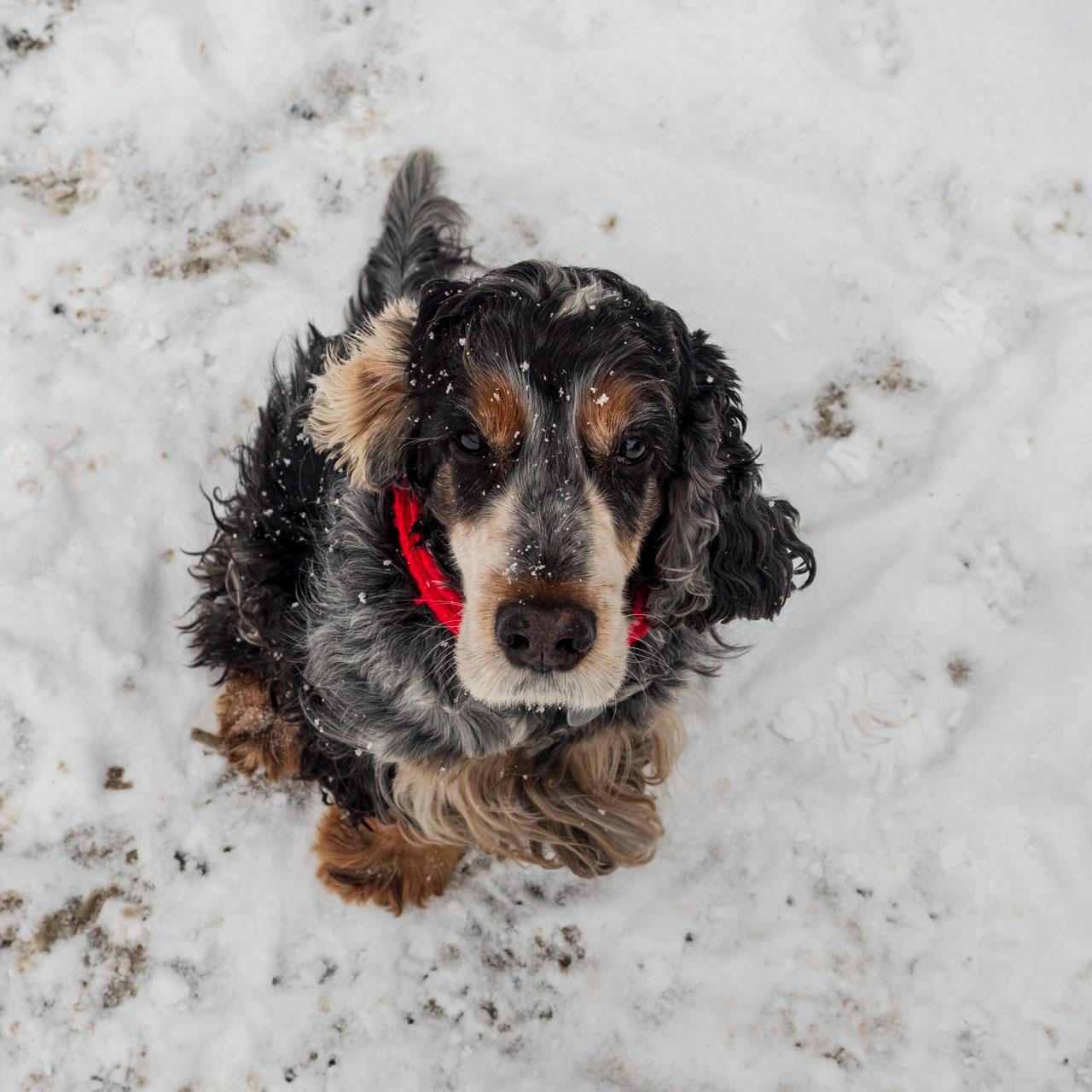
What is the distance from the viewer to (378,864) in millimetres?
4574

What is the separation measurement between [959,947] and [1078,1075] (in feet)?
2.46

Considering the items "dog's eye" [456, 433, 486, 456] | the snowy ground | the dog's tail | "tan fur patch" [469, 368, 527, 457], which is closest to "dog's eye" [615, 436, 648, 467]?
"tan fur patch" [469, 368, 527, 457]

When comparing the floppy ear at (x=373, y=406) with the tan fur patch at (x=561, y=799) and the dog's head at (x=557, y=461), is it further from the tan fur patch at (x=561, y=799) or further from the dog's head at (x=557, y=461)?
the tan fur patch at (x=561, y=799)

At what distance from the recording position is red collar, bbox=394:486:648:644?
→ 125 inches

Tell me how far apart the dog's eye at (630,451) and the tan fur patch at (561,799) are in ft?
4.11

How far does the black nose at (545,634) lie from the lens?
106 inches

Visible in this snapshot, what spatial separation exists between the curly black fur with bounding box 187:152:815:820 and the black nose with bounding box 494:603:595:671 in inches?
13.9

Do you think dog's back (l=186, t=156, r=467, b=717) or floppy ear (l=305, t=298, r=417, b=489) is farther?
dog's back (l=186, t=156, r=467, b=717)

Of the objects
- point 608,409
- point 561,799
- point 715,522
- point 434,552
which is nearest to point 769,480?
point 715,522

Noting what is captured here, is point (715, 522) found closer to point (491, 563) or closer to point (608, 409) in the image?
point (608, 409)

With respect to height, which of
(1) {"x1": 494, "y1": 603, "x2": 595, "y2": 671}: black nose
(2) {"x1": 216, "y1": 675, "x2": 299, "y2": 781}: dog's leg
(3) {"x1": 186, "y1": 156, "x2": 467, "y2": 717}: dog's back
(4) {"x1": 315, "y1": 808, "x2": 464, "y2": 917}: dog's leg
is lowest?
(4) {"x1": 315, "y1": 808, "x2": 464, "y2": 917}: dog's leg

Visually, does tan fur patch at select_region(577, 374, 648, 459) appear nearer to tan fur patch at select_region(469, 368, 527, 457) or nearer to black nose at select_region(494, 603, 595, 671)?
tan fur patch at select_region(469, 368, 527, 457)

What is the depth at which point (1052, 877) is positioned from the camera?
181 inches

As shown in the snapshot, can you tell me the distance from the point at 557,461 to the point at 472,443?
300mm
